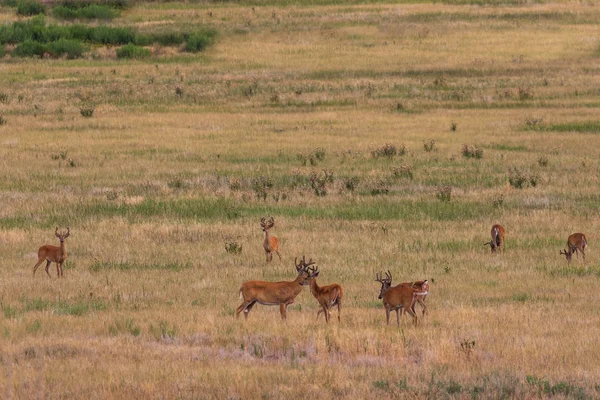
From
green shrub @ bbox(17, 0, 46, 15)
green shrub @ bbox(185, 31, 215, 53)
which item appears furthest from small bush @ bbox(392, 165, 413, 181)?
green shrub @ bbox(17, 0, 46, 15)

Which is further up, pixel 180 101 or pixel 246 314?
pixel 180 101

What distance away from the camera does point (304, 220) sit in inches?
974

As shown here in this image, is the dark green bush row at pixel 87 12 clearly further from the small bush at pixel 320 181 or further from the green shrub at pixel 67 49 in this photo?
the small bush at pixel 320 181

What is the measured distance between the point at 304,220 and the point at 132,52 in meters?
51.4

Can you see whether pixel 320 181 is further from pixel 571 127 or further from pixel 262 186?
pixel 571 127

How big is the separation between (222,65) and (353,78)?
34.3ft

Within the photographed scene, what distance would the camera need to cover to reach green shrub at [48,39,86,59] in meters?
75.4

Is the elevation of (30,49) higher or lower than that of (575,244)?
higher

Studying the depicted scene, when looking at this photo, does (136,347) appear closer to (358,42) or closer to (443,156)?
(443,156)

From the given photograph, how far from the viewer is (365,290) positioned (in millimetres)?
17391

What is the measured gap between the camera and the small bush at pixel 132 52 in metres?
73.8

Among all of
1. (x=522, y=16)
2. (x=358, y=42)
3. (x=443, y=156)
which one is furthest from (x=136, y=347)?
(x=522, y=16)

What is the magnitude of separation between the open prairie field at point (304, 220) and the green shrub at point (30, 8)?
1032 inches

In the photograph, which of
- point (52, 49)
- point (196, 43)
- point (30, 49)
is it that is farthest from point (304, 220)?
point (30, 49)
